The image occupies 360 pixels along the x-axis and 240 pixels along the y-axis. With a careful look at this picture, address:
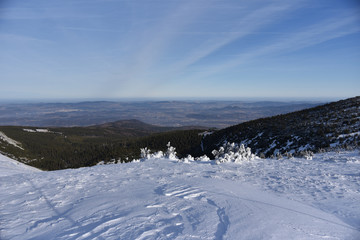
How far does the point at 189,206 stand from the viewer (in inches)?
194

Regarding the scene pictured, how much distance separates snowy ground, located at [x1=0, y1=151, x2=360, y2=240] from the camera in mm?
3771

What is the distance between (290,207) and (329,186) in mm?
2903

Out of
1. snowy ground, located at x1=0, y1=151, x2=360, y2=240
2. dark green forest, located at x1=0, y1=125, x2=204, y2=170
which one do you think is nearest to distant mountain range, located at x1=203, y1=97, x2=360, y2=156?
snowy ground, located at x1=0, y1=151, x2=360, y2=240

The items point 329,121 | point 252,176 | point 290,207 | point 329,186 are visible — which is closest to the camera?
point 290,207

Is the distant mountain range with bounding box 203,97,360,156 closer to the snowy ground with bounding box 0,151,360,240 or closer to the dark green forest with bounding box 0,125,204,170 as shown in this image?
the snowy ground with bounding box 0,151,360,240

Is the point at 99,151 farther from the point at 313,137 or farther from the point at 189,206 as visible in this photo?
the point at 189,206

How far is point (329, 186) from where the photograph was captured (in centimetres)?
644

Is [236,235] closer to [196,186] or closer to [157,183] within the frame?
[196,186]

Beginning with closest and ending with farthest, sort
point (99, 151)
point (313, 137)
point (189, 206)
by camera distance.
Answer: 1. point (189, 206)
2. point (313, 137)
3. point (99, 151)

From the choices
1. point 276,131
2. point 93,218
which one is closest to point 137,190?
point 93,218

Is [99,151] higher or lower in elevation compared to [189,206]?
lower

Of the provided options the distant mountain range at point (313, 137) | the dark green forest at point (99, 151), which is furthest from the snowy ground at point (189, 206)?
the dark green forest at point (99, 151)

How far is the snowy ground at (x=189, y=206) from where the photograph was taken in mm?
3771

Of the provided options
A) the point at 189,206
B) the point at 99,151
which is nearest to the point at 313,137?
the point at 189,206
